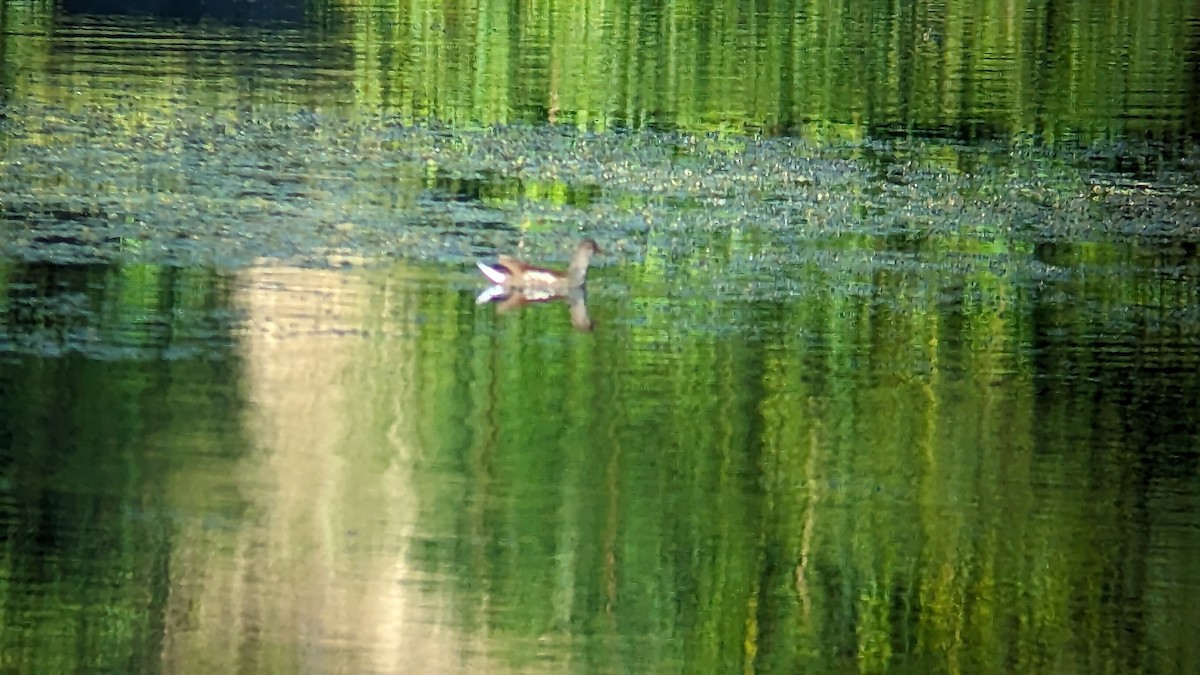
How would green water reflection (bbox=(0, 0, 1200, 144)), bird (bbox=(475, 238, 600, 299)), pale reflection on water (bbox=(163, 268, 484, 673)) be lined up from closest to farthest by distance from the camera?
pale reflection on water (bbox=(163, 268, 484, 673)), bird (bbox=(475, 238, 600, 299)), green water reflection (bbox=(0, 0, 1200, 144))

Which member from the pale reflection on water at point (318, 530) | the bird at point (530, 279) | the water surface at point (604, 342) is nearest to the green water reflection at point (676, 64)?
the water surface at point (604, 342)

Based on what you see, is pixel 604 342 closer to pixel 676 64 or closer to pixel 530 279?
pixel 530 279

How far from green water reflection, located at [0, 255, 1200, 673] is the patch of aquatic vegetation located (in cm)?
8

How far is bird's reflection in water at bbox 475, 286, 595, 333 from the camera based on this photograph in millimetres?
1969

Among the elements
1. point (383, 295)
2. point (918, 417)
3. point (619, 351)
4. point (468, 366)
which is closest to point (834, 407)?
point (918, 417)

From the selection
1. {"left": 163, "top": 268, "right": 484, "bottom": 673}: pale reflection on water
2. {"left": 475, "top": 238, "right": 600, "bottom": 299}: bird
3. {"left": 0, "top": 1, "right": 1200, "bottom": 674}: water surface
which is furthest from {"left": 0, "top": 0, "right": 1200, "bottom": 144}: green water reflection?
{"left": 163, "top": 268, "right": 484, "bottom": 673}: pale reflection on water

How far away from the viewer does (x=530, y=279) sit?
1.97 metres

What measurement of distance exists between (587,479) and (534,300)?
28 cm

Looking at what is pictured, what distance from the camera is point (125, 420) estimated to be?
1845 millimetres

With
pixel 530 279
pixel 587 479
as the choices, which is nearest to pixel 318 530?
pixel 587 479

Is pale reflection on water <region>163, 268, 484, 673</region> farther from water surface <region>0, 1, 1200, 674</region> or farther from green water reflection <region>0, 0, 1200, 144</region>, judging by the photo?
green water reflection <region>0, 0, 1200, 144</region>

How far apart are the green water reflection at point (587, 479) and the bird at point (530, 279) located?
0.03 m

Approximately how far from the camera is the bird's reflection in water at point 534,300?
1969 millimetres

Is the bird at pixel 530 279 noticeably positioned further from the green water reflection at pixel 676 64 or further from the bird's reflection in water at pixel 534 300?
the green water reflection at pixel 676 64
